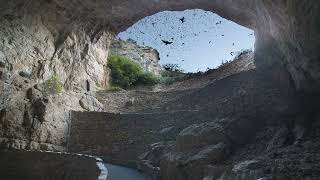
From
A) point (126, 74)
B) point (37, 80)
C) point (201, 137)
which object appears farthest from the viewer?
point (126, 74)

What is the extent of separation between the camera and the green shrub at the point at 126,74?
23.5 meters

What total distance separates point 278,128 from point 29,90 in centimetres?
975

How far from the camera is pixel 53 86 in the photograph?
15.8 m

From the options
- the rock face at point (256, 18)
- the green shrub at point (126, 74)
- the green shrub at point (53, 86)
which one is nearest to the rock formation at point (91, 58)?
the rock face at point (256, 18)

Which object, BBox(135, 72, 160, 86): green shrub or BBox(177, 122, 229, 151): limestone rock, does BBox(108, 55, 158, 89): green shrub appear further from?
BBox(177, 122, 229, 151): limestone rock

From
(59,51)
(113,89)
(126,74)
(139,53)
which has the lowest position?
(113,89)

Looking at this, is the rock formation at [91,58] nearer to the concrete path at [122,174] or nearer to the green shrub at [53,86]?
the green shrub at [53,86]

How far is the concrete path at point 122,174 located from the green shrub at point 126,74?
40.4 ft

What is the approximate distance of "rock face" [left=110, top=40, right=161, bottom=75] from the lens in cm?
2761

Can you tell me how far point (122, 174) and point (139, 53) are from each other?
19.4 metres

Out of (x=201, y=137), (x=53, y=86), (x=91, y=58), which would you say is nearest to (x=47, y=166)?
(x=201, y=137)

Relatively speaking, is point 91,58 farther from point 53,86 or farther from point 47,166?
point 47,166

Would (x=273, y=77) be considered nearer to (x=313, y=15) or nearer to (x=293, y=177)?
(x=313, y=15)

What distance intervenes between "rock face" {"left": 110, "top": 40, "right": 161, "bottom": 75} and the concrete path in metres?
16.2
